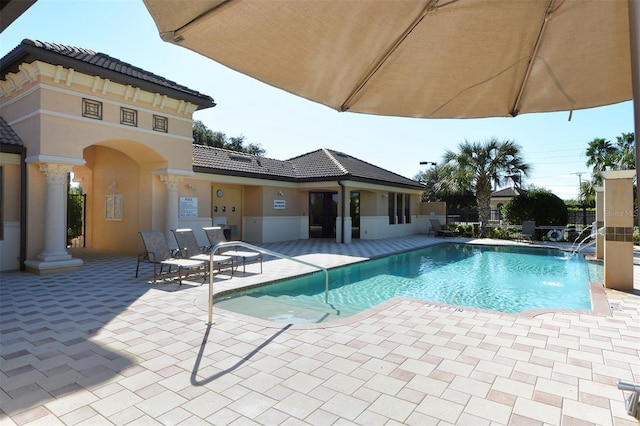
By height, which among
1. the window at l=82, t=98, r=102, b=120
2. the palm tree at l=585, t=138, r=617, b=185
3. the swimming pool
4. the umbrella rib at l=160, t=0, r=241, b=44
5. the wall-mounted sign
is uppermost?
the palm tree at l=585, t=138, r=617, b=185

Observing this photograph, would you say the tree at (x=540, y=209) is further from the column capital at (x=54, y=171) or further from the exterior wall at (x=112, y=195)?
the column capital at (x=54, y=171)

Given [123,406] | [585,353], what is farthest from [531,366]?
[123,406]

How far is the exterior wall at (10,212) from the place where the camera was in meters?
9.18

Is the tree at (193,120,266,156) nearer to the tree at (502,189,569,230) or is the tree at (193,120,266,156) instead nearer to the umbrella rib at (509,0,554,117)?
the tree at (502,189,569,230)

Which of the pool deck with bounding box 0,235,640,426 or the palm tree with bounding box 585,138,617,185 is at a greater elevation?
the palm tree with bounding box 585,138,617,185

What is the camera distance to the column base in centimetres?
884

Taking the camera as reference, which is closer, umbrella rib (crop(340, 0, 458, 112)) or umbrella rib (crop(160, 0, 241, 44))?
umbrella rib (crop(160, 0, 241, 44))

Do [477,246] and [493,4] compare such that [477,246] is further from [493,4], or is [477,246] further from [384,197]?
[493,4]

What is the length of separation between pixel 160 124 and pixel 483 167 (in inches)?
640

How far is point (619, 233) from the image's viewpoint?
7910mm

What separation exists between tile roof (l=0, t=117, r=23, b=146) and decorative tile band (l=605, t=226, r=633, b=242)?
14.4 m

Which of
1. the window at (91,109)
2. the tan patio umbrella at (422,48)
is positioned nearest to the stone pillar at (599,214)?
the tan patio umbrella at (422,48)

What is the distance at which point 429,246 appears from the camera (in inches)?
682

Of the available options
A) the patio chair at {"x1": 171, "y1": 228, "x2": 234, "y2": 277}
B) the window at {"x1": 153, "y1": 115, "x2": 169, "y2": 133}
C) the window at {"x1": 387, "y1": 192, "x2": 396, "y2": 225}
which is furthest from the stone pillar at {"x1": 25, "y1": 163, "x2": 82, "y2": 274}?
the window at {"x1": 387, "y1": 192, "x2": 396, "y2": 225}
